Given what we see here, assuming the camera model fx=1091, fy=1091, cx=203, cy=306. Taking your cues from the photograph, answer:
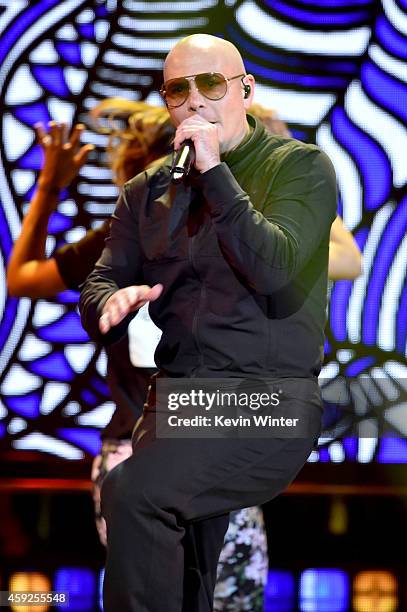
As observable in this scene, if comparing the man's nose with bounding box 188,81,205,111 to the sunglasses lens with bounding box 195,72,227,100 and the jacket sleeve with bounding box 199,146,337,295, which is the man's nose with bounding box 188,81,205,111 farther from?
the jacket sleeve with bounding box 199,146,337,295

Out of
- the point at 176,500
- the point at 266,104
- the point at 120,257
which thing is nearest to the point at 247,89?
the point at 120,257

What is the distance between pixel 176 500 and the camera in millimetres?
1600

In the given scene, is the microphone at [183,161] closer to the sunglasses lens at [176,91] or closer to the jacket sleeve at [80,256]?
the sunglasses lens at [176,91]

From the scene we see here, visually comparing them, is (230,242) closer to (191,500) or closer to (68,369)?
(191,500)

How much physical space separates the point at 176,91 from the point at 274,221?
10.8 inches

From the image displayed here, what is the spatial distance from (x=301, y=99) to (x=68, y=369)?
1.07 meters

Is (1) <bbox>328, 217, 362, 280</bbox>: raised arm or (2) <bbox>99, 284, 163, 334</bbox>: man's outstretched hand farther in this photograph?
(1) <bbox>328, 217, 362, 280</bbox>: raised arm

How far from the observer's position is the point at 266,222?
5.41 ft

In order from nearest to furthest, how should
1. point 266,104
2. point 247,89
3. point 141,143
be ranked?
point 247,89
point 141,143
point 266,104

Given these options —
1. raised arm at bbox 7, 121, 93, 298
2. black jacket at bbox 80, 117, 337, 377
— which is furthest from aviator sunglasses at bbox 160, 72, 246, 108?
raised arm at bbox 7, 121, 93, 298

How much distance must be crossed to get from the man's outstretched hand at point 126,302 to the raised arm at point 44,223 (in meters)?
1.07

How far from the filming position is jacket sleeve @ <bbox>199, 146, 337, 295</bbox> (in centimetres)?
163

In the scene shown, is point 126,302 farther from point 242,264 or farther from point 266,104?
point 266,104

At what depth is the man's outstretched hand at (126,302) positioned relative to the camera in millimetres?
1666
